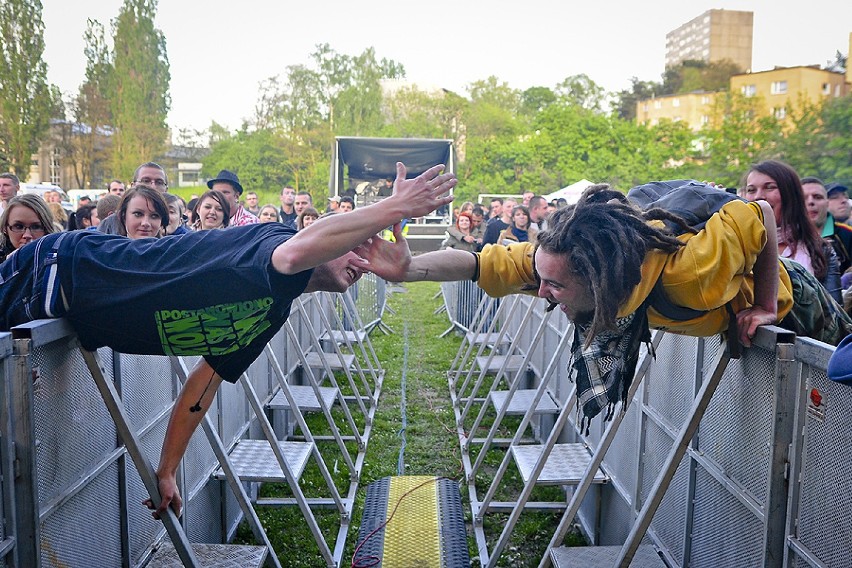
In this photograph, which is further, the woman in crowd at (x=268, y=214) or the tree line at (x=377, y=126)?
the tree line at (x=377, y=126)

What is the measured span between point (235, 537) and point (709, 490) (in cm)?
316

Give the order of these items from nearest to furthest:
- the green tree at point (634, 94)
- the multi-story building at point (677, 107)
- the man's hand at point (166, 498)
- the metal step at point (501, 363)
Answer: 1. the man's hand at point (166, 498)
2. the metal step at point (501, 363)
3. the multi-story building at point (677, 107)
4. the green tree at point (634, 94)

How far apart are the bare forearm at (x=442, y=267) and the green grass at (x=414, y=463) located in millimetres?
2500

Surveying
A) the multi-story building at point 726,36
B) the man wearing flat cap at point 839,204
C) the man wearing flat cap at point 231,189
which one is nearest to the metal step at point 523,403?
the man wearing flat cap at point 231,189

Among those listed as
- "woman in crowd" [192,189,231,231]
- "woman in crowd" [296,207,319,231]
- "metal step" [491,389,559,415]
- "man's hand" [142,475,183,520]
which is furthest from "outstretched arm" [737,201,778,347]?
"woman in crowd" [296,207,319,231]

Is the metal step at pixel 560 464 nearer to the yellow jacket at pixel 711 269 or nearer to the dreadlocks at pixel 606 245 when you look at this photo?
the yellow jacket at pixel 711 269

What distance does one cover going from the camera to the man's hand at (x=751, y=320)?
2594 millimetres

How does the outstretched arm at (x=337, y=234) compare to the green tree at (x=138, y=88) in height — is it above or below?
below

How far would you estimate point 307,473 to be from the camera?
6227mm

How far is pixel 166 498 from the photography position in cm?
280

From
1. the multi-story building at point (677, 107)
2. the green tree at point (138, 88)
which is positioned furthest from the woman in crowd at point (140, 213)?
the multi-story building at point (677, 107)

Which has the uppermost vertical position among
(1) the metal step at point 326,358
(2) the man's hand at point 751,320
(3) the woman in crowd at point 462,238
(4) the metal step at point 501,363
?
(2) the man's hand at point 751,320

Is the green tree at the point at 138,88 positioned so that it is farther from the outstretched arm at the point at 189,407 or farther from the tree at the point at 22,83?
the outstretched arm at the point at 189,407

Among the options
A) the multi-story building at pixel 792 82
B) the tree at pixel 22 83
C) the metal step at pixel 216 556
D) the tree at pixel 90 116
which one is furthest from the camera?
the multi-story building at pixel 792 82
